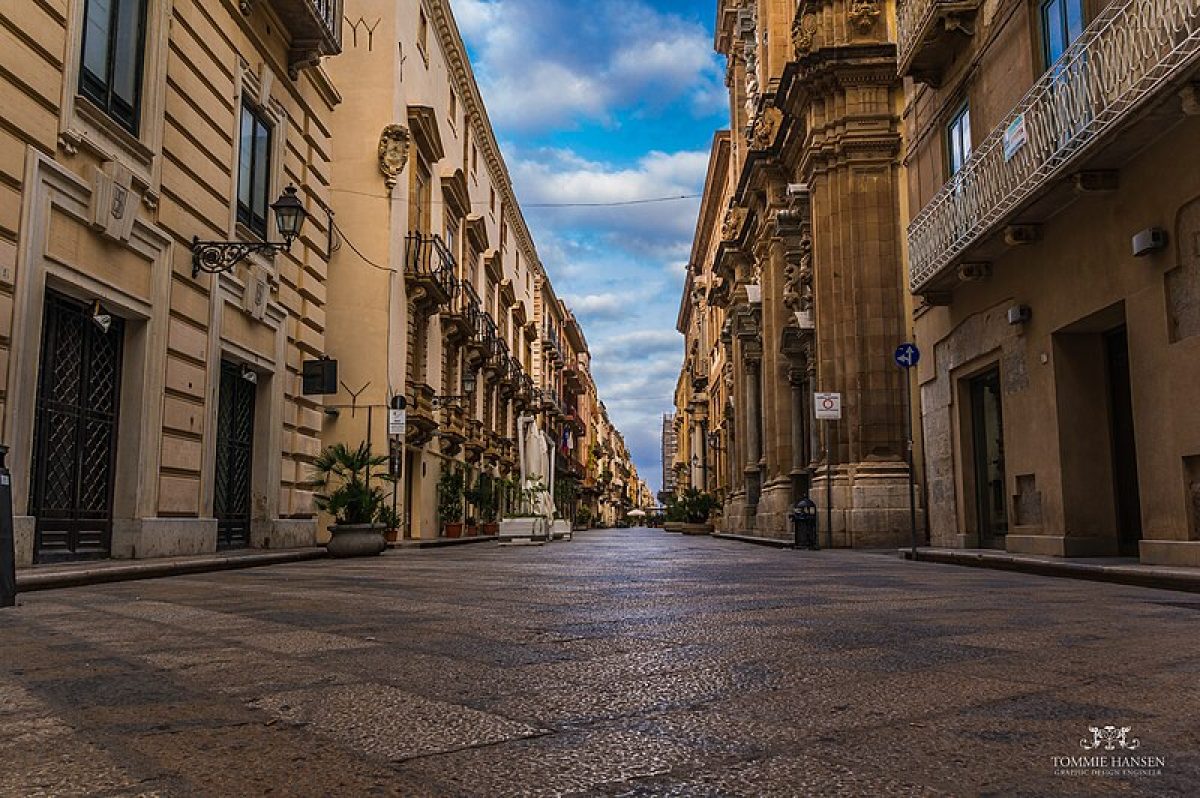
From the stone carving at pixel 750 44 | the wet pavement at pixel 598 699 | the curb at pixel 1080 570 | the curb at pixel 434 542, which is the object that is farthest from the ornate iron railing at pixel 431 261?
the wet pavement at pixel 598 699

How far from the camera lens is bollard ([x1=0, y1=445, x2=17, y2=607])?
6.06 m

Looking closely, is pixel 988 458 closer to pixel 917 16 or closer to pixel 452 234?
pixel 917 16

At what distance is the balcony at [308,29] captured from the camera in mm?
15461

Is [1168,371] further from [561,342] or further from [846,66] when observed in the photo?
[561,342]

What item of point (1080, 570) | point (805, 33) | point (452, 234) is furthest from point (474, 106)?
point (1080, 570)

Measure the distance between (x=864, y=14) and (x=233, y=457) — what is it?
15165mm

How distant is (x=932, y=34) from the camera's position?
47.5ft

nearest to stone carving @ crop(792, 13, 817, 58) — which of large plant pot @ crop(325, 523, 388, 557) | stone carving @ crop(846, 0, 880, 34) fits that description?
stone carving @ crop(846, 0, 880, 34)

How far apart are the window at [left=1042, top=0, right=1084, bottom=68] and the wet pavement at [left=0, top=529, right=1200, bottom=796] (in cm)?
718

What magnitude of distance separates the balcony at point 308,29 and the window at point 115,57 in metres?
3.64

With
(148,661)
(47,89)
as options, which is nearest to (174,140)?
(47,89)

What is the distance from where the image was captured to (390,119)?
25219mm

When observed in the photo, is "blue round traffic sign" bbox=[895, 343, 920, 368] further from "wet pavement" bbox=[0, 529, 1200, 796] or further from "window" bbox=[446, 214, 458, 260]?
"window" bbox=[446, 214, 458, 260]

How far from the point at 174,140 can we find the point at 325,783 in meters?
11.7
